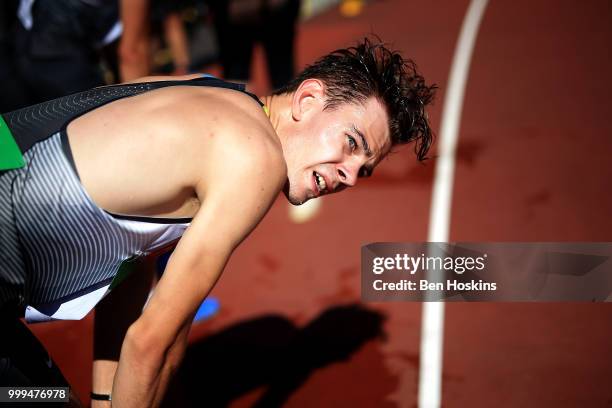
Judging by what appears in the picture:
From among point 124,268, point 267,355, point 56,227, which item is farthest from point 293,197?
point 267,355

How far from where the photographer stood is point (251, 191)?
6.37 feet

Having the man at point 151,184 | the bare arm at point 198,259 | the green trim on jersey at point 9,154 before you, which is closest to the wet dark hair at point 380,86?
the man at point 151,184

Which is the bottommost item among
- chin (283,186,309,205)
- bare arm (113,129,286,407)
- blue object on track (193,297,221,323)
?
bare arm (113,129,286,407)

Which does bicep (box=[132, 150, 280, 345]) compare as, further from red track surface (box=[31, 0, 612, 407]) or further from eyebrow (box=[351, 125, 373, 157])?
red track surface (box=[31, 0, 612, 407])

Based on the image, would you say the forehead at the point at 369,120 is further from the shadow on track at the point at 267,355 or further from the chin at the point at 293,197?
the shadow on track at the point at 267,355

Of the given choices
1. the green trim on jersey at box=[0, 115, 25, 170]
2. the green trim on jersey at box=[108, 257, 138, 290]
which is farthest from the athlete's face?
the green trim on jersey at box=[0, 115, 25, 170]

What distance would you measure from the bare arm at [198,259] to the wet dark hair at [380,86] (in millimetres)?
489

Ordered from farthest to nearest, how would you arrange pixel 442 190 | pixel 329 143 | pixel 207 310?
1. pixel 442 190
2. pixel 207 310
3. pixel 329 143

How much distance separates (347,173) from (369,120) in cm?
20

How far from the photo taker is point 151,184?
199 cm

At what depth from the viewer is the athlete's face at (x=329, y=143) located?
7.44 feet

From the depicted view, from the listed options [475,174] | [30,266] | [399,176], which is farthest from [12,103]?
[30,266]

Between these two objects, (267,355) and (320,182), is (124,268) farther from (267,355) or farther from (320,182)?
(267,355)

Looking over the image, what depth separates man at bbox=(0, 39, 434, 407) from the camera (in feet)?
6.32
